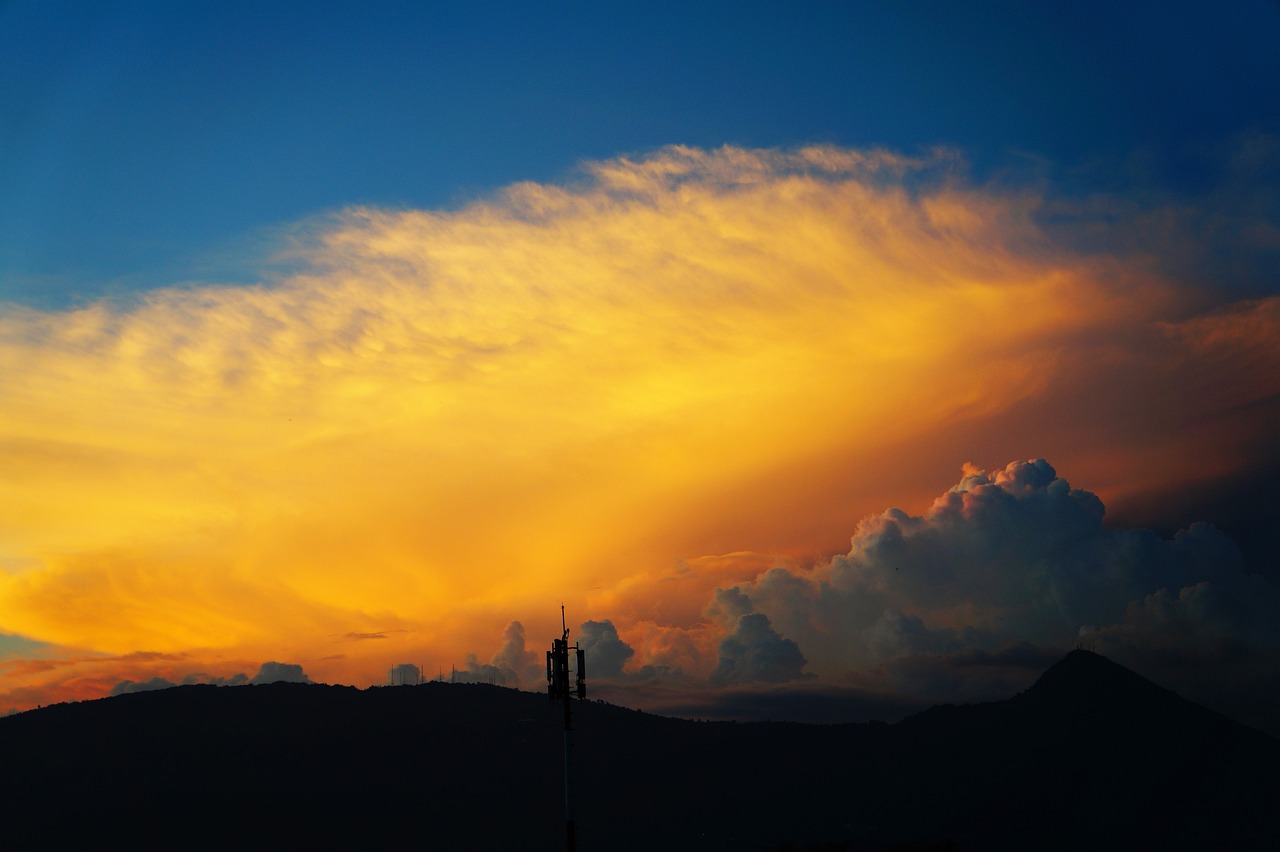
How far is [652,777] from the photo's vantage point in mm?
176625

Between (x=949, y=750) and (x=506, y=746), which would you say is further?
(x=506, y=746)

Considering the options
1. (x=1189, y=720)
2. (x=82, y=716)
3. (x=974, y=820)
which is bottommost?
(x=974, y=820)

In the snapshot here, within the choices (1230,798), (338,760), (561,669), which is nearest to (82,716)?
(338,760)

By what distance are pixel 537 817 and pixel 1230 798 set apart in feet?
325

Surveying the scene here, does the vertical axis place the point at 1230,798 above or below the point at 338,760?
below

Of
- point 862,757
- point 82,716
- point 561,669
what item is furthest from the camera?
point 82,716

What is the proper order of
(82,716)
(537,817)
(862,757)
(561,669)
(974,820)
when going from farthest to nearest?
(82,716) → (862,757) → (537,817) → (974,820) → (561,669)

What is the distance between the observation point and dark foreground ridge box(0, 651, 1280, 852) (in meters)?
151

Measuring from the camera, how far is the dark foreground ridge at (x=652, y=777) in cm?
15062

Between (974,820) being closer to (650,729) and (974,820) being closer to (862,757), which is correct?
(862,757)

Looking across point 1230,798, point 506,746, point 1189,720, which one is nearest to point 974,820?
point 1230,798

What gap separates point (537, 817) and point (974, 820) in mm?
63635

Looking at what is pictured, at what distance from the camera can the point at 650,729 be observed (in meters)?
196

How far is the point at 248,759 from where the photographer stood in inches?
6964
